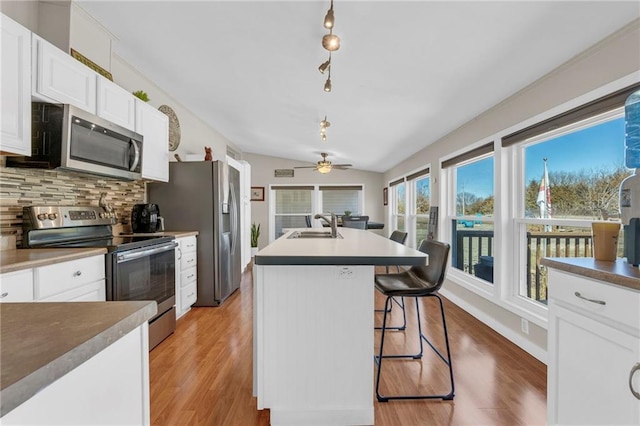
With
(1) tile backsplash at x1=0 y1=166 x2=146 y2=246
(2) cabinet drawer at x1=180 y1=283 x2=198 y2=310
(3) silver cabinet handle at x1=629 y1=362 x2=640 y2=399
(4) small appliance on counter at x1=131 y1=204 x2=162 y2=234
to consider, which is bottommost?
(2) cabinet drawer at x1=180 y1=283 x2=198 y2=310

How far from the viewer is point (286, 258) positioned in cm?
146

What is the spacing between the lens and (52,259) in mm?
1565

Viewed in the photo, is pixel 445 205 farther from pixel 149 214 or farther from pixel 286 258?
pixel 149 214

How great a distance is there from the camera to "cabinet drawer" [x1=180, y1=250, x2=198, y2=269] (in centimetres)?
319

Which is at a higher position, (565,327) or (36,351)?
(36,351)

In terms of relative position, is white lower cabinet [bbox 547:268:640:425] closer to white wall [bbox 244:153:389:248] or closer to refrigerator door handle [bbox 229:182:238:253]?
refrigerator door handle [bbox 229:182:238:253]

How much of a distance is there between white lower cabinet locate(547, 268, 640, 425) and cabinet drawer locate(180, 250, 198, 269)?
3111 mm

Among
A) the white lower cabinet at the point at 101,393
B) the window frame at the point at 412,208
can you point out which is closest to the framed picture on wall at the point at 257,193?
the window frame at the point at 412,208

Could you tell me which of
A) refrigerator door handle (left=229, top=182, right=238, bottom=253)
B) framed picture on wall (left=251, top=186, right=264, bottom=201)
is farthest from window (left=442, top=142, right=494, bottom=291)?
framed picture on wall (left=251, top=186, right=264, bottom=201)

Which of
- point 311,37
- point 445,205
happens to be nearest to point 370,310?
point 311,37

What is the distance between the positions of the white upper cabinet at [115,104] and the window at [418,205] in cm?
396

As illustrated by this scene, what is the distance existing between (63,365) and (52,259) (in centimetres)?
151

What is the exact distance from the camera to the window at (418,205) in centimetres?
500

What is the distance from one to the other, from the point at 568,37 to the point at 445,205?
256 centimetres
